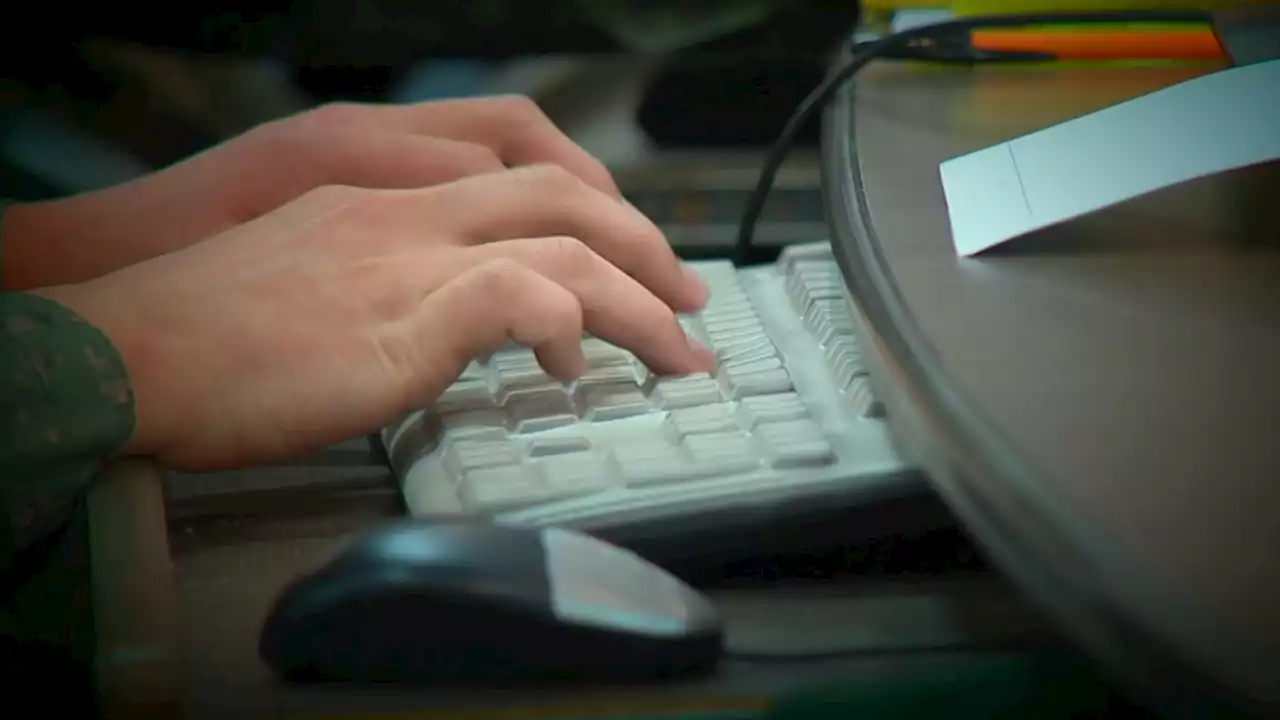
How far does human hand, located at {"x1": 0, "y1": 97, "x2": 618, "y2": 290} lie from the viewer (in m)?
0.58

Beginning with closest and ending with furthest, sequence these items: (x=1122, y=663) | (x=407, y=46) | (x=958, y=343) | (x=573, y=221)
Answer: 1. (x=1122, y=663)
2. (x=958, y=343)
3. (x=573, y=221)
4. (x=407, y=46)

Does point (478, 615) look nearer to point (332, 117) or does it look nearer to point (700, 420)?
point (700, 420)

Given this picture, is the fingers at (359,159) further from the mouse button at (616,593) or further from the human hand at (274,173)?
the mouse button at (616,593)

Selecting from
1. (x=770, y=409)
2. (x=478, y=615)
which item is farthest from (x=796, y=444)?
(x=478, y=615)

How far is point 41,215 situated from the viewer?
591 millimetres

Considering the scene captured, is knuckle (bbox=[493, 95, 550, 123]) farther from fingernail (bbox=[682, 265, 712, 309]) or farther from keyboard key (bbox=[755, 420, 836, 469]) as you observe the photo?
keyboard key (bbox=[755, 420, 836, 469])

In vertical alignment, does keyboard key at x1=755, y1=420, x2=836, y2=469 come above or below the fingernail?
above

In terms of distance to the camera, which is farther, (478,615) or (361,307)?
(361,307)

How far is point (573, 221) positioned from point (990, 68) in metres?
0.26

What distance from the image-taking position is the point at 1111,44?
655 millimetres

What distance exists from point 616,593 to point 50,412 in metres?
0.18

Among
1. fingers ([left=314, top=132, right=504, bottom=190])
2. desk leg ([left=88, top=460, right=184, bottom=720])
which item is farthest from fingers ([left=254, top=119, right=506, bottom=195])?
desk leg ([left=88, top=460, right=184, bottom=720])

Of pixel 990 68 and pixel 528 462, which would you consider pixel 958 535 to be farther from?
pixel 990 68

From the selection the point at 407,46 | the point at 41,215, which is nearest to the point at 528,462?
the point at 41,215
